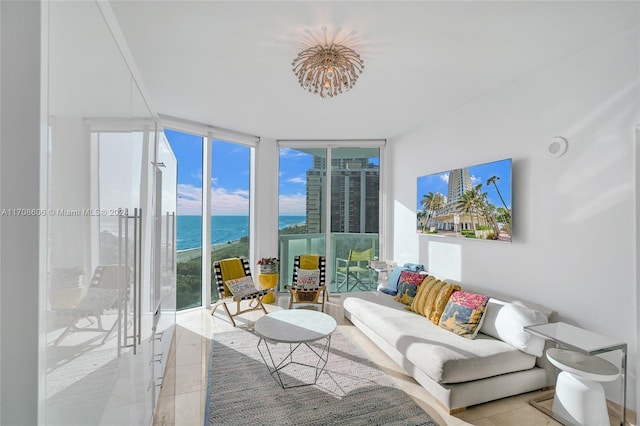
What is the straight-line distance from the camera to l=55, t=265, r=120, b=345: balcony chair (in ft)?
2.90

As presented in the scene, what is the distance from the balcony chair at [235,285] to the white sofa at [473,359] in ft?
6.48

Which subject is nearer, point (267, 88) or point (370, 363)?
point (370, 363)

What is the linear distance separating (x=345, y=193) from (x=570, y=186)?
3305 mm

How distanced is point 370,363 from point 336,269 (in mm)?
2509

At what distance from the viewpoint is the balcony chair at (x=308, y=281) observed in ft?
14.9

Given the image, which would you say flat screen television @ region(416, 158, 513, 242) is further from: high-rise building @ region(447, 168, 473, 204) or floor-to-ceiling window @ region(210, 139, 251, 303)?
floor-to-ceiling window @ region(210, 139, 251, 303)

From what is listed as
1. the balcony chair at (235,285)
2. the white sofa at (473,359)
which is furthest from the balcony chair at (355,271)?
the white sofa at (473,359)

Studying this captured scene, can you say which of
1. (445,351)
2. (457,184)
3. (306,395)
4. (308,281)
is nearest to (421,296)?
(445,351)

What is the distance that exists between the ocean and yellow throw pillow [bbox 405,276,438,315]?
2489 mm

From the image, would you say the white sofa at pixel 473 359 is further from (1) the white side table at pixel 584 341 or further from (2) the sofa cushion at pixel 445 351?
(1) the white side table at pixel 584 341

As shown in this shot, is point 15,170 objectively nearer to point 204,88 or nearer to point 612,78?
point 204,88

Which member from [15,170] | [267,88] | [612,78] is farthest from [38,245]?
[612,78]

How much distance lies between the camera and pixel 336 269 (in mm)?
5434

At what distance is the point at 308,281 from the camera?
469 centimetres
